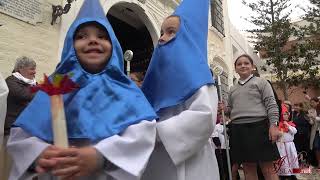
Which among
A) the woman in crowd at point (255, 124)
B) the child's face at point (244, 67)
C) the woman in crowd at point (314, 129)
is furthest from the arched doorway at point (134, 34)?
the woman in crowd at point (255, 124)

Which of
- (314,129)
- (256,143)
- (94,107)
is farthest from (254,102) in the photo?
(314,129)

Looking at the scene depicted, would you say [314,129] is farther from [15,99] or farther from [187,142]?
[187,142]

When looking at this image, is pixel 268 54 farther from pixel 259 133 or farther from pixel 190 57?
pixel 190 57

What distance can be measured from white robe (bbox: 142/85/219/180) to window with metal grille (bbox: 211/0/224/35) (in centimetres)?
1116

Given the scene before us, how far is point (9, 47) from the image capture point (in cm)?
527

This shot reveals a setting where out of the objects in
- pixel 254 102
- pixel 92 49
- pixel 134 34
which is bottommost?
pixel 254 102

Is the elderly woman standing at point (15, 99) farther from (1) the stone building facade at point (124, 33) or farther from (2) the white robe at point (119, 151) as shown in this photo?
(2) the white robe at point (119, 151)

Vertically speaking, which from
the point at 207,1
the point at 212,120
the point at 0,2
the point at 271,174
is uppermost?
the point at 0,2

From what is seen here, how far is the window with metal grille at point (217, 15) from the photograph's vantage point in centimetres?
1312

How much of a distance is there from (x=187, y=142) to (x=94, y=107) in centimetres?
47

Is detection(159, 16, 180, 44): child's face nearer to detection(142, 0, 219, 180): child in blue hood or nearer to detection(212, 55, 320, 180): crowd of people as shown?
detection(142, 0, 219, 180): child in blue hood

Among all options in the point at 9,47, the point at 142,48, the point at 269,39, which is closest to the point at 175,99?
the point at 9,47

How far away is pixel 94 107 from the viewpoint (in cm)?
171

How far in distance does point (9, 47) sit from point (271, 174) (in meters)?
3.84
